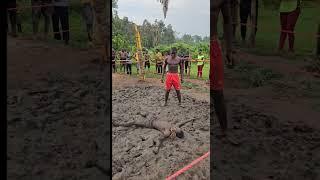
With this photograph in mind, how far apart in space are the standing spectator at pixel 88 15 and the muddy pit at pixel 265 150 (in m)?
1.72

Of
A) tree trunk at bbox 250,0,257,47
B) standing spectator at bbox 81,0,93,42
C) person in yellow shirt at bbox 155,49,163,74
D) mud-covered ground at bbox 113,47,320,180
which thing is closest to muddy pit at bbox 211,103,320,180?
mud-covered ground at bbox 113,47,320,180

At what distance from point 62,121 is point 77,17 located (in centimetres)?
112

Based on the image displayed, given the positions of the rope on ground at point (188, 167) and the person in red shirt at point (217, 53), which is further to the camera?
the rope on ground at point (188, 167)

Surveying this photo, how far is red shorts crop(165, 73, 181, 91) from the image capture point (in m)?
4.59

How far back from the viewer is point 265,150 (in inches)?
136

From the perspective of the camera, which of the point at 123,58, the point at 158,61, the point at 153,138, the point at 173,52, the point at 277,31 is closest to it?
the point at 277,31

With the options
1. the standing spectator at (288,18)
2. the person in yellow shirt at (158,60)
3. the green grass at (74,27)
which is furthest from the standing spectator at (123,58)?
the standing spectator at (288,18)

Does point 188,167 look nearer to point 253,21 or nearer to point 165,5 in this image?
point 253,21

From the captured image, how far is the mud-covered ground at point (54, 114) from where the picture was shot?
3.38m

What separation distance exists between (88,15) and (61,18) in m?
0.29

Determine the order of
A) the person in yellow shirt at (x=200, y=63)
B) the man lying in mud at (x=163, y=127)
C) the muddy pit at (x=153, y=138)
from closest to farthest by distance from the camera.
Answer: the muddy pit at (x=153, y=138) → the man lying in mud at (x=163, y=127) → the person in yellow shirt at (x=200, y=63)

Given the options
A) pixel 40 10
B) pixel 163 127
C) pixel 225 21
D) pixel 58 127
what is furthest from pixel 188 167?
pixel 40 10

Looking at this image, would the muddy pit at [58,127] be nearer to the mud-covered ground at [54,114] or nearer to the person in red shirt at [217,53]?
the mud-covered ground at [54,114]

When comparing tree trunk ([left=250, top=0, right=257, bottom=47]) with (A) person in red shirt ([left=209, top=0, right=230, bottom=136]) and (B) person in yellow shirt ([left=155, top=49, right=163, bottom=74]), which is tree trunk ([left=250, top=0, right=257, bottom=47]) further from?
(B) person in yellow shirt ([left=155, top=49, right=163, bottom=74])
